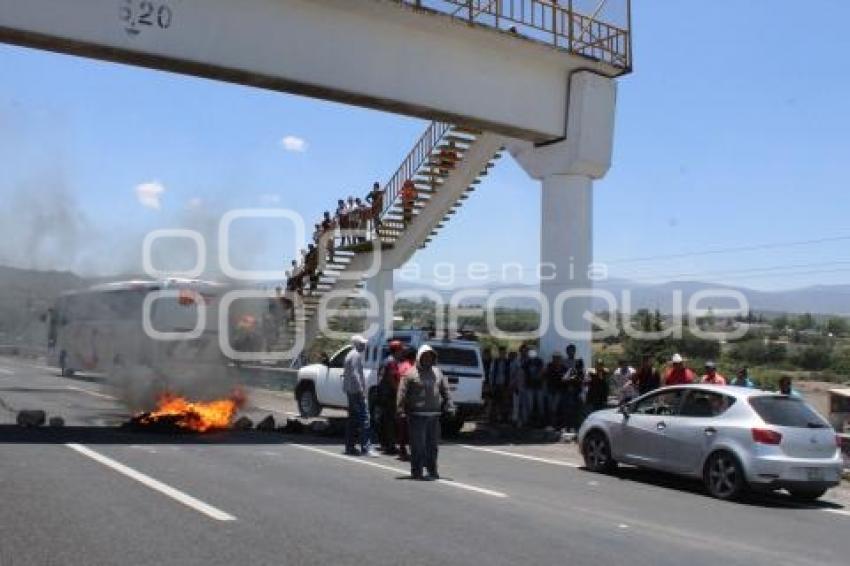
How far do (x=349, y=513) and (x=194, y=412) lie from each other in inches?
320

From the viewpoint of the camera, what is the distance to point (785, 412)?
11.1 metres

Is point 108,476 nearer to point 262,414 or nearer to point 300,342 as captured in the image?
point 262,414

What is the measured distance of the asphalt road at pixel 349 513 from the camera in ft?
22.5

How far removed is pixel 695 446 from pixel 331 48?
9272 mm

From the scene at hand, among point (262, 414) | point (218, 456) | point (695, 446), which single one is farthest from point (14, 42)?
point (695, 446)

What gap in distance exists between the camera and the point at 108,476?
10102 millimetres

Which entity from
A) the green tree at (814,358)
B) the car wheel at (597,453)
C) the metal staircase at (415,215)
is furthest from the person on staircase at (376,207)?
the green tree at (814,358)

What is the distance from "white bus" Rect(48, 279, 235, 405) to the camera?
1797 cm

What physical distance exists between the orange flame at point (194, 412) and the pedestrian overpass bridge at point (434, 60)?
5.99 meters

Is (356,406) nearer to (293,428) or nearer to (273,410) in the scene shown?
(293,428)

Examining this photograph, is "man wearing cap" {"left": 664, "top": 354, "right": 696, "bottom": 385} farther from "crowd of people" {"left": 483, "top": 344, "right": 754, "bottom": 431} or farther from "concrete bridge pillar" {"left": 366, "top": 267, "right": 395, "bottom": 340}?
"concrete bridge pillar" {"left": 366, "top": 267, "right": 395, "bottom": 340}

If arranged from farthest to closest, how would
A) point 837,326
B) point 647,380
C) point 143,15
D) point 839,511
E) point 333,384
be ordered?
point 837,326
point 333,384
point 647,380
point 143,15
point 839,511

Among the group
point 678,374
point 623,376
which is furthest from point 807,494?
point 623,376

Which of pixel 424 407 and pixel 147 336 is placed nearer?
pixel 424 407
